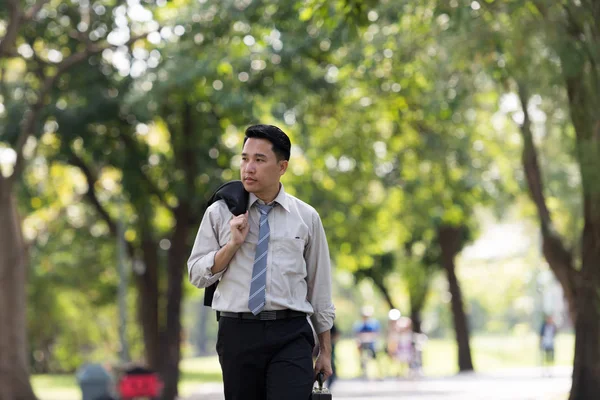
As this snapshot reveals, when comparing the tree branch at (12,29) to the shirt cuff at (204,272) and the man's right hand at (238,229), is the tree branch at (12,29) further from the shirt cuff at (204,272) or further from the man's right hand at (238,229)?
the man's right hand at (238,229)

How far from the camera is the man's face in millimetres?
5793

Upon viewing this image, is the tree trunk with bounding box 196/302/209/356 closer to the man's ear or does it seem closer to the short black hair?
the man's ear

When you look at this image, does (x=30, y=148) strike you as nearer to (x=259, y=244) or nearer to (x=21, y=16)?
(x=21, y=16)

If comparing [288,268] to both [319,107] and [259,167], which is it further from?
[319,107]

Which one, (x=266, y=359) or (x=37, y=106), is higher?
(x=37, y=106)

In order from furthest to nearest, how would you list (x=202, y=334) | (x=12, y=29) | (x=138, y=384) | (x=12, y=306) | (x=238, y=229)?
(x=202, y=334), (x=12, y=306), (x=12, y=29), (x=138, y=384), (x=238, y=229)

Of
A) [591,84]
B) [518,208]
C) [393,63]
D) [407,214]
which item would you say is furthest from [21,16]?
[518,208]

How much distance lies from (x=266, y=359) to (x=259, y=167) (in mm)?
879

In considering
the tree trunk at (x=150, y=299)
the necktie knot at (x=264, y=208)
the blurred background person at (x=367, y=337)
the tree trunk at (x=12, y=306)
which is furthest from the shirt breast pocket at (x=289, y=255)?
the tree trunk at (x=150, y=299)

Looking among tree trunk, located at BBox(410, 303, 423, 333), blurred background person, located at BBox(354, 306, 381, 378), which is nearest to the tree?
blurred background person, located at BBox(354, 306, 381, 378)

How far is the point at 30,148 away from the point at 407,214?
9274mm

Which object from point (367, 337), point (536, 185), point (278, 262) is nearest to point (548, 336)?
point (367, 337)

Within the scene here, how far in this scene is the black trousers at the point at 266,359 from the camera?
5680 mm

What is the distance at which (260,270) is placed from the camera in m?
5.73
